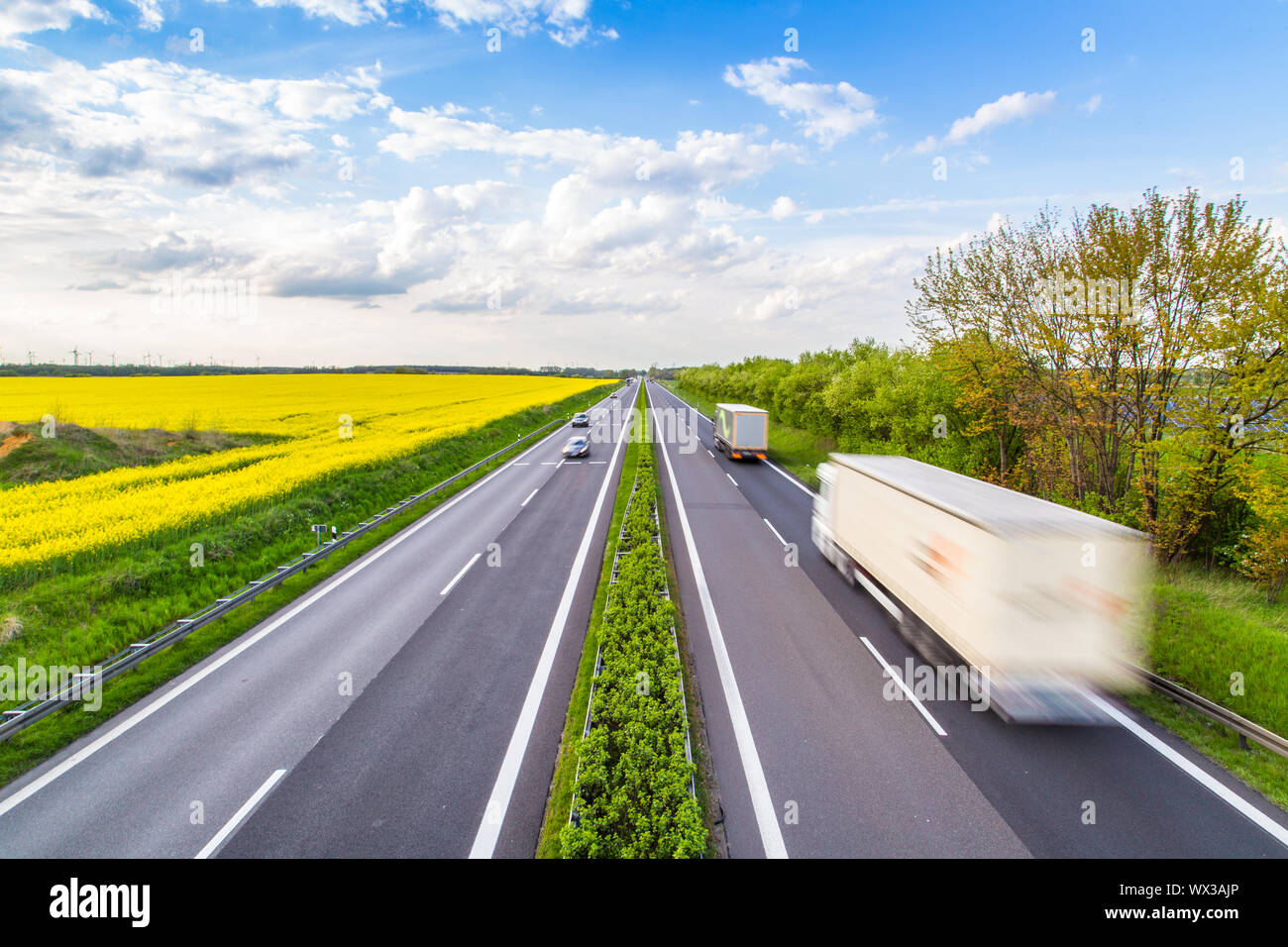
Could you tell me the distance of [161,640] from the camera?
1035 centimetres

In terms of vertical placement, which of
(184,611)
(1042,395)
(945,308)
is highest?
(945,308)

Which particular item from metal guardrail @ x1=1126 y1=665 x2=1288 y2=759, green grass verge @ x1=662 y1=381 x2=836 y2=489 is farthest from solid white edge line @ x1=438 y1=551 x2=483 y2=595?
green grass verge @ x1=662 y1=381 x2=836 y2=489

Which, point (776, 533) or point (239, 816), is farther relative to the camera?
point (776, 533)

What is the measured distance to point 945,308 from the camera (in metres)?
20.7

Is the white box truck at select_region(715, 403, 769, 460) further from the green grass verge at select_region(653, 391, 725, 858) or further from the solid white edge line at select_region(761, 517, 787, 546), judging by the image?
the green grass verge at select_region(653, 391, 725, 858)

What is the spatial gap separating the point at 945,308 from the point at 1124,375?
284 inches

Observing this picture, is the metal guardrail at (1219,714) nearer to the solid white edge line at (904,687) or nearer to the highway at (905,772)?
the highway at (905,772)

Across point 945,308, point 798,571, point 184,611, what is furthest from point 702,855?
point 945,308

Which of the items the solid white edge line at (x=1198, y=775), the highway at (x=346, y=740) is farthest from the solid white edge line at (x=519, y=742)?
the solid white edge line at (x=1198, y=775)

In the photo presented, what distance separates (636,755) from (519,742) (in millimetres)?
2254

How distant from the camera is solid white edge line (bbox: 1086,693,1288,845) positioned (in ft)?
20.3

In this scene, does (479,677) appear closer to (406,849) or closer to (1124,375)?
(406,849)

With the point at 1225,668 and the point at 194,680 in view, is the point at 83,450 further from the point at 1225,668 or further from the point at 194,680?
Answer: the point at 1225,668

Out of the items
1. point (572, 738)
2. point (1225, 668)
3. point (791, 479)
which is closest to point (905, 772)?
Answer: point (572, 738)
